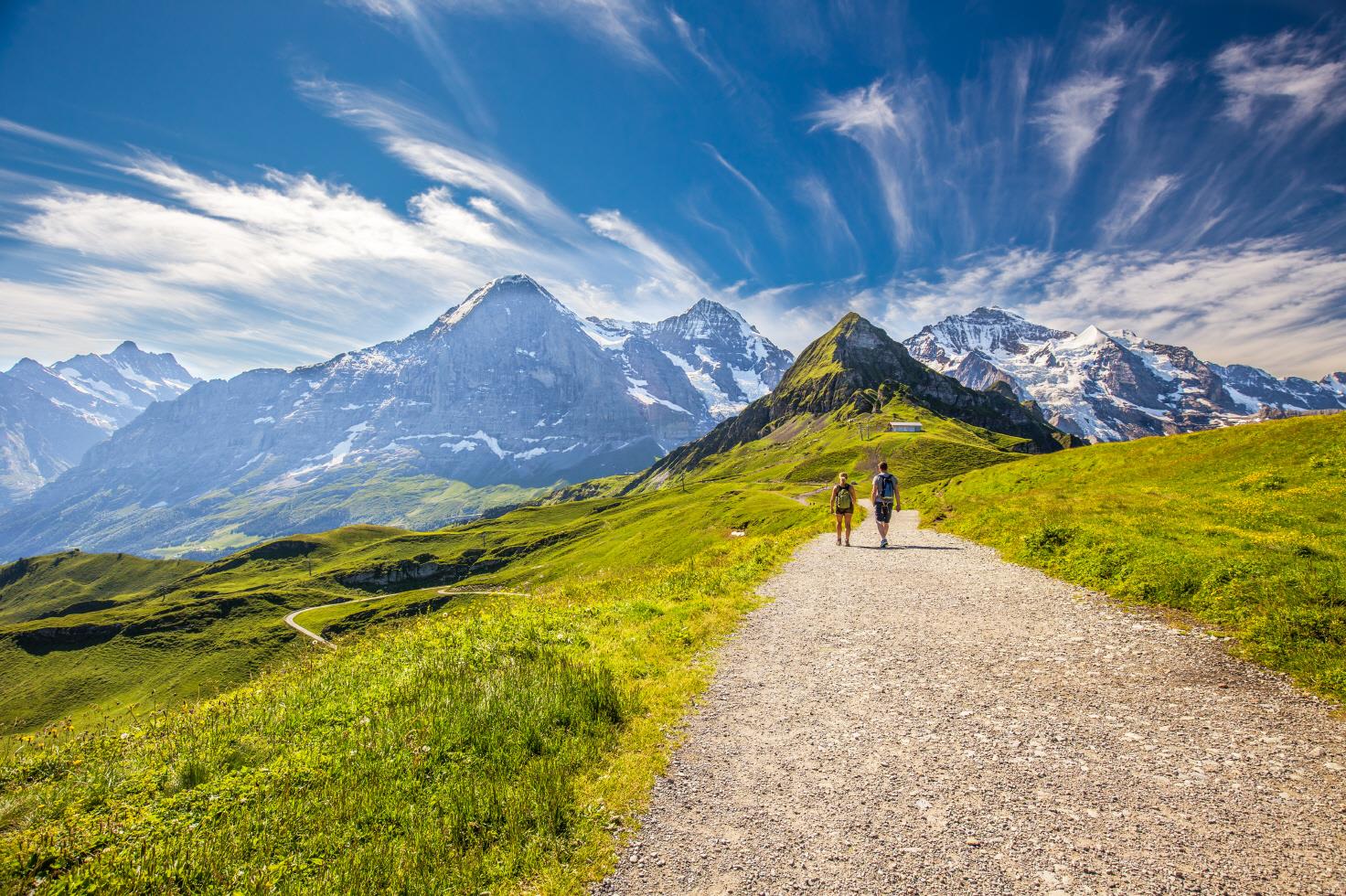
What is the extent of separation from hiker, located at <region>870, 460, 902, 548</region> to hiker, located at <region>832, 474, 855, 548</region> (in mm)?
1317

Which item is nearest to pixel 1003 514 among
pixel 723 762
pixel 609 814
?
pixel 723 762

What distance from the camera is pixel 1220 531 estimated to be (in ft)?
62.2

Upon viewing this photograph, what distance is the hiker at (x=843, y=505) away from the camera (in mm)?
28781

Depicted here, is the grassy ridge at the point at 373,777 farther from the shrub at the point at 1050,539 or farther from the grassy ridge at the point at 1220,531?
the shrub at the point at 1050,539

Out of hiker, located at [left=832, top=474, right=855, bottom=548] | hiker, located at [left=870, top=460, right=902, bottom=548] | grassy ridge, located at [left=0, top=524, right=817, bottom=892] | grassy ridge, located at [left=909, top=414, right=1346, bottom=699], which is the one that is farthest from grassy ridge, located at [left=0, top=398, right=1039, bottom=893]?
hiker, located at [left=832, top=474, right=855, bottom=548]

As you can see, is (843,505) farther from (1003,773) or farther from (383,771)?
(383,771)

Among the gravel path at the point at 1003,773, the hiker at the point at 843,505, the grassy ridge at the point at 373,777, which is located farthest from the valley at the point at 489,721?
the hiker at the point at 843,505

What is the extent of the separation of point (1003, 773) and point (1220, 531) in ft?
60.4

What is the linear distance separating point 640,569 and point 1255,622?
20.4 m

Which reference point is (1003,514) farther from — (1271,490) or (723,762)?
(723,762)

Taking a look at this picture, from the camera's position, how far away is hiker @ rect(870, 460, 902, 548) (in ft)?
89.2

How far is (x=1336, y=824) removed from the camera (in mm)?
6129

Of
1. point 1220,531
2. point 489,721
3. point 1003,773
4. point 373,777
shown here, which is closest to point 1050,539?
point 1220,531

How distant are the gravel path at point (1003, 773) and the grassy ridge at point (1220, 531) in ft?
4.99
